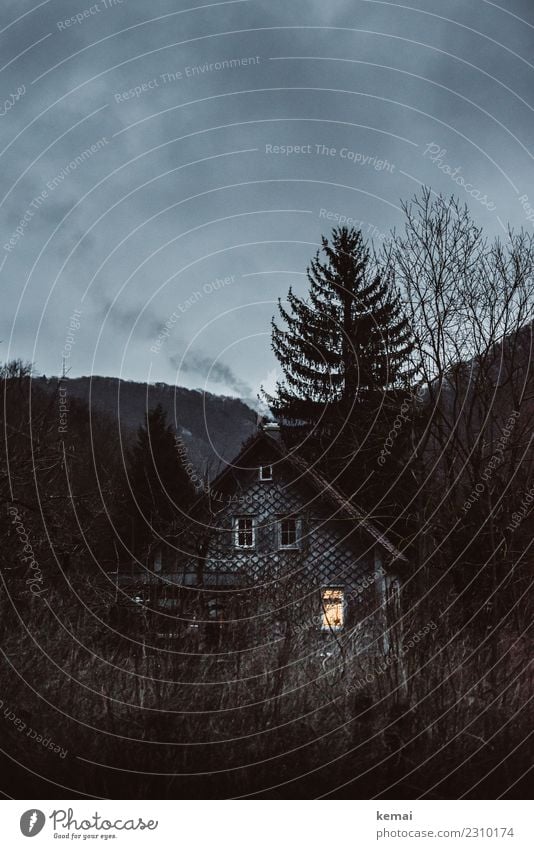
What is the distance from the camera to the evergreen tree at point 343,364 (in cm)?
1738

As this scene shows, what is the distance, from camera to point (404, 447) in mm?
18922

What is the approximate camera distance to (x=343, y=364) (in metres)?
21.0
